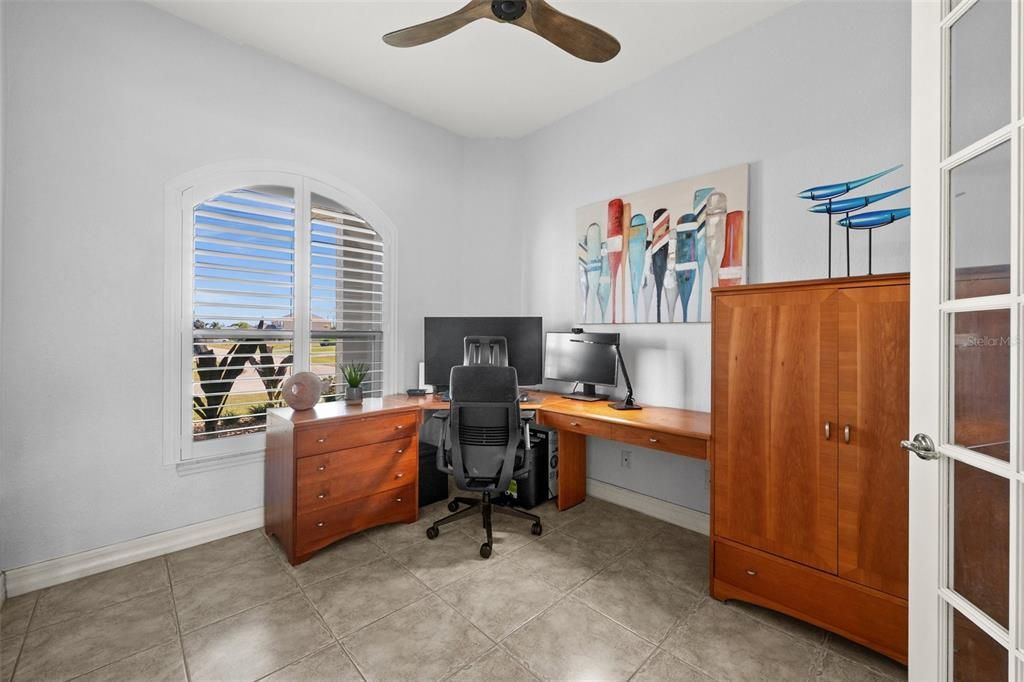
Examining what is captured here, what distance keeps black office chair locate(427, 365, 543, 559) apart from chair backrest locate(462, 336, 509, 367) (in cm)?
69

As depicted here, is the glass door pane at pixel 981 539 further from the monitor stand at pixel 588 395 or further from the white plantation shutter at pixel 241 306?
the white plantation shutter at pixel 241 306

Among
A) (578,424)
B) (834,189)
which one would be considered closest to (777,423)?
(834,189)

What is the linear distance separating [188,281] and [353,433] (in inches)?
51.7

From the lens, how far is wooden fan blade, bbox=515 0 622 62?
1.82 metres

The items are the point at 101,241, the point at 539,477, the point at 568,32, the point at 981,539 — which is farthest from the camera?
the point at 539,477

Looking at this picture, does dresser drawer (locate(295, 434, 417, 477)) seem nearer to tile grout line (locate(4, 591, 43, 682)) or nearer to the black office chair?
the black office chair

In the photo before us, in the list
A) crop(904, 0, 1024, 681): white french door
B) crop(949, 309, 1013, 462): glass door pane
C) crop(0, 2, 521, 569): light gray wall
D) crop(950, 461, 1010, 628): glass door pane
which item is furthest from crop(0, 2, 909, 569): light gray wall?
crop(950, 461, 1010, 628): glass door pane

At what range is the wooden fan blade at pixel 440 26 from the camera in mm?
1807

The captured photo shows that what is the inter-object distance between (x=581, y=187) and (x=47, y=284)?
328 cm

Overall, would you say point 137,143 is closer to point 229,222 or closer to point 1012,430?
point 229,222

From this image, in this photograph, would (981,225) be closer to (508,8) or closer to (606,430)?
(508,8)

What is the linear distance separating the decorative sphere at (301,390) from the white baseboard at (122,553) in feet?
2.75

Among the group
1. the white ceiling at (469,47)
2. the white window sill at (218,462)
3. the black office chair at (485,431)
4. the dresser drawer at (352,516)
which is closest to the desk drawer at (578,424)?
the black office chair at (485,431)

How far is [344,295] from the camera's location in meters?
3.26
